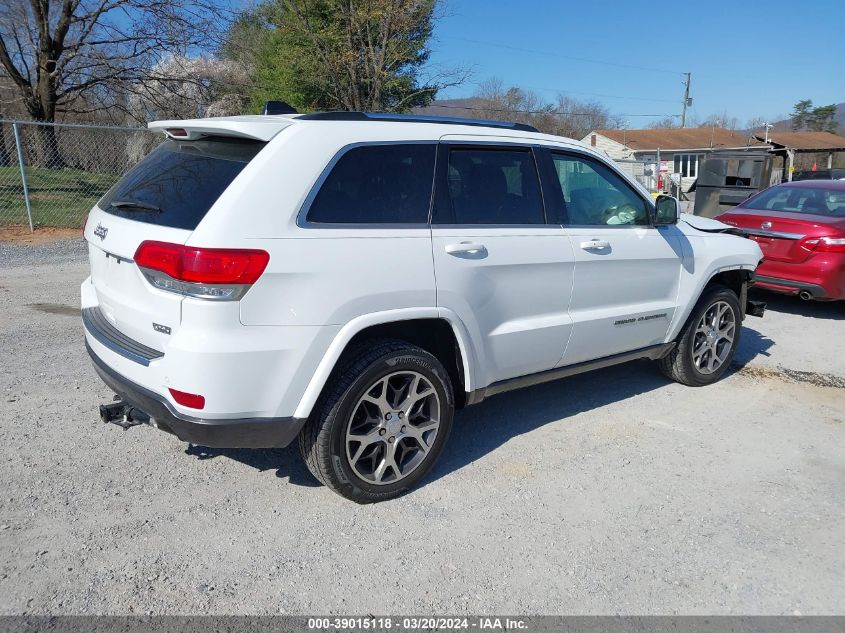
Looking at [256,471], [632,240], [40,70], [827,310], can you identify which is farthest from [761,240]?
[40,70]

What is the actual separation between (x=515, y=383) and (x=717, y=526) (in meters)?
1.32

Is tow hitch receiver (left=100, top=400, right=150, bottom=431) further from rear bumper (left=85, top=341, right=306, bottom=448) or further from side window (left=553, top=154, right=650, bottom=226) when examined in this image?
side window (left=553, top=154, right=650, bottom=226)

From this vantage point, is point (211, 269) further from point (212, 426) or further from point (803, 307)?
point (803, 307)

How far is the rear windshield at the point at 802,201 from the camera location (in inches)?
330

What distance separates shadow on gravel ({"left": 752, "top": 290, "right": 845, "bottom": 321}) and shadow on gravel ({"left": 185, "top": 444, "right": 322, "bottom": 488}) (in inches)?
270

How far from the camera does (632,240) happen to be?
461 cm

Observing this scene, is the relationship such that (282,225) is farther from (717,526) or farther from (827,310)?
(827,310)

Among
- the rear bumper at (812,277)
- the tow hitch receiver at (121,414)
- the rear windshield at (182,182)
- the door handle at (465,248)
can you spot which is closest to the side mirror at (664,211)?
the door handle at (465,248)

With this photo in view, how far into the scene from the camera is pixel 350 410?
10.9ft

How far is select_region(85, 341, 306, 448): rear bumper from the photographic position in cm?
301

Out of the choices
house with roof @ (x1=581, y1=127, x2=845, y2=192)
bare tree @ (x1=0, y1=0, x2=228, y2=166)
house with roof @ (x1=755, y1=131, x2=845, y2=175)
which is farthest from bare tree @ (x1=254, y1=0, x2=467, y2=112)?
house with roof @ (x1=755, y1=131, x2=845, y2=175)

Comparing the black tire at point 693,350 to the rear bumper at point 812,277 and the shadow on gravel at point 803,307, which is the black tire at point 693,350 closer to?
the rear bumper at point 812,277

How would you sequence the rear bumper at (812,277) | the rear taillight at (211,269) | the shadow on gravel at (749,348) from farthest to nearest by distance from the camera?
1. the rear bumper at (812,277)
2. the shadow on gravel at (749,348)
3. the rear taillight at (211,269)

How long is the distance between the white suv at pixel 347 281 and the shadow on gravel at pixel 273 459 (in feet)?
1.65
